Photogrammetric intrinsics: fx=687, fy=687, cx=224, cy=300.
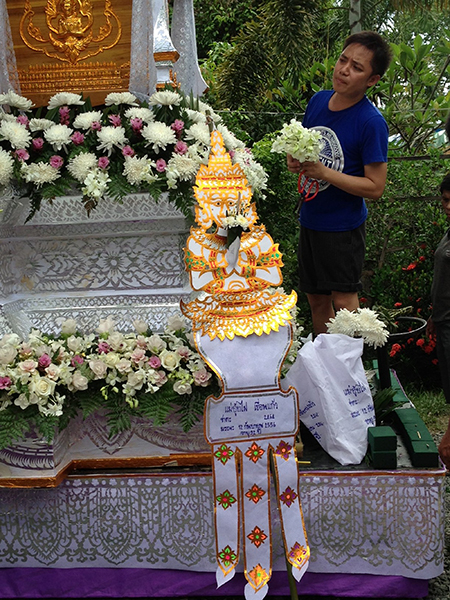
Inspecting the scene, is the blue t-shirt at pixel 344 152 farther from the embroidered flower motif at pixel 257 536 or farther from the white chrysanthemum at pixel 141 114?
the embroidered flower motif at pixel 257 536

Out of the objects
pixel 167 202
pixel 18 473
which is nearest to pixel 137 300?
pixel 167 202

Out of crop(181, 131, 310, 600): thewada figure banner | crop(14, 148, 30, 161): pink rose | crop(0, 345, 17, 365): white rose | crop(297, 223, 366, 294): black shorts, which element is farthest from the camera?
crop(297, 223, 366, 294): black shorts

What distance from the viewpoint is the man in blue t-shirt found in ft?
10.5

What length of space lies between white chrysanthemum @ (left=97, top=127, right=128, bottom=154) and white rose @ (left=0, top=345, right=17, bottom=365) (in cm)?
98

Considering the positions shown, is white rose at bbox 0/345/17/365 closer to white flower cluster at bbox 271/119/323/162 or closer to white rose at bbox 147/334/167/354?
white rose at bbox 147/334/167/354

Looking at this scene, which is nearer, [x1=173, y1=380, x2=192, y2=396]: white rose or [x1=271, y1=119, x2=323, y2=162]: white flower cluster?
[x1=173, y1=380, x2=192, y2=396]: white rose

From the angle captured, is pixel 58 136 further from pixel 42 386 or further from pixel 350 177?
pixel 350 177

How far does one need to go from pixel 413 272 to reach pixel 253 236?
3.42 metres

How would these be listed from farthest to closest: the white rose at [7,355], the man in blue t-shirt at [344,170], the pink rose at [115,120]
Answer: the man in blue t-shirt at [344,170], the pink rose at [115,120], the white rose at [7,355]

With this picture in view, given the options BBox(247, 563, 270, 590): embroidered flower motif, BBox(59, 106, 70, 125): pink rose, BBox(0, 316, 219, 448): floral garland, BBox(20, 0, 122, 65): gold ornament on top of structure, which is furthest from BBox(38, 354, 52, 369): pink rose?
BBox(20, 0, 122, 65): gold ornament on top of structure

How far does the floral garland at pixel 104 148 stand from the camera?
9.75 ft

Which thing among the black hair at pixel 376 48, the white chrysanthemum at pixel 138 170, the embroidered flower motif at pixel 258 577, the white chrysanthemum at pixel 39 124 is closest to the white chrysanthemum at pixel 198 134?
the white chrysanthemum at pixel 138 170

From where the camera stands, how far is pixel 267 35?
8.60 metres

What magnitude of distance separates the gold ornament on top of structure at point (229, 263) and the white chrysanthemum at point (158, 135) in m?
0.63
